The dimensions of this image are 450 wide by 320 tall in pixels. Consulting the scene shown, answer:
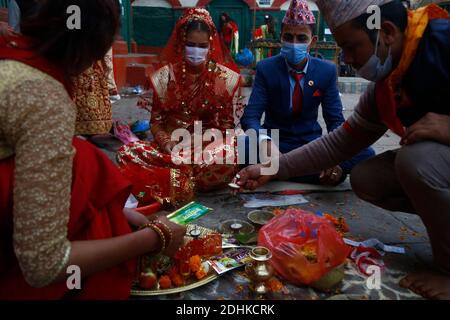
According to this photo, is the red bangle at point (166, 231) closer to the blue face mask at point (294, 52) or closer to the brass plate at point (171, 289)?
the brass plate at point (171, 289)

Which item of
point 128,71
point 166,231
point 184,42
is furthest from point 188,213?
point 128,71

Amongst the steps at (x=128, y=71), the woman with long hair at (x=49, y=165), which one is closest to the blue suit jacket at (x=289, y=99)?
the woman with long hair at (x=49, y=165)

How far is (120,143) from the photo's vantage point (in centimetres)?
468

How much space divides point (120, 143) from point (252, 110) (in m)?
1.93

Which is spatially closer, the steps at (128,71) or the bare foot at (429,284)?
the bare foot at (429,284)

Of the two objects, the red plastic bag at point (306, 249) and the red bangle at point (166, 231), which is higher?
the red bangle at point (166, 231)

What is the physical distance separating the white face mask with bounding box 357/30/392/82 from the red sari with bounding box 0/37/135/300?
1207 mm

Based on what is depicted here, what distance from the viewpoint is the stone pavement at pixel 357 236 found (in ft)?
6.15

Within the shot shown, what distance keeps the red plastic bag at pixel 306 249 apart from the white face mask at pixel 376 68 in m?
0.74

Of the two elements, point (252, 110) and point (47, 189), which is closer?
point (47, 189)

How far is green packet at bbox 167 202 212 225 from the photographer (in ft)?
8.68

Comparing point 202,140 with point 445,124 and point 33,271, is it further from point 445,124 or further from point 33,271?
point 33,271
